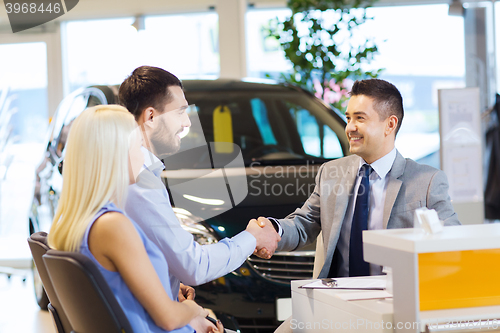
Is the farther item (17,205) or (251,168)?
(17,205)

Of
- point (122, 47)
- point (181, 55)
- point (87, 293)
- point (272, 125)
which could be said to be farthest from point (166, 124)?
point (122, 47)

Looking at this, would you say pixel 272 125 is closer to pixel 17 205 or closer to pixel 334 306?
pixel 334 306

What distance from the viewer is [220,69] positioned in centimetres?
568

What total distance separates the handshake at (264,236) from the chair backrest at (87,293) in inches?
30.8

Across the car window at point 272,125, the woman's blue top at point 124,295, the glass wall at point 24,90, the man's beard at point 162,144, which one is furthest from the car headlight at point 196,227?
the glass wall at point 24,90

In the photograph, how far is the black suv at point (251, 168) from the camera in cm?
234

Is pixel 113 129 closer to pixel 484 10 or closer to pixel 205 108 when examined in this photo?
pixel 205 108

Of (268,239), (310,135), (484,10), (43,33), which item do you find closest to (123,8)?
(43,33)

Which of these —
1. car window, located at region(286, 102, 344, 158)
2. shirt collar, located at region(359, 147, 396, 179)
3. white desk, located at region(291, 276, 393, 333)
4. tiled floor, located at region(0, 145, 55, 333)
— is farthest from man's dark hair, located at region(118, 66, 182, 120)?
tiled floor, located at region(0, 145, 55, 333)

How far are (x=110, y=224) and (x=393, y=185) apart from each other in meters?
1.06

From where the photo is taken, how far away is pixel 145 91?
1.60 m

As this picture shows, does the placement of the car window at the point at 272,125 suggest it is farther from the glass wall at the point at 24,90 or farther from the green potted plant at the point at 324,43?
the glass wall at the point at 24,90

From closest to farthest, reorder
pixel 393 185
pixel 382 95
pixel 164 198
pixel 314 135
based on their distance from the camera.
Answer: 1. pixel 164 198
2. pixel 393 185
3. pixel 382 95
4. pixel 314 135

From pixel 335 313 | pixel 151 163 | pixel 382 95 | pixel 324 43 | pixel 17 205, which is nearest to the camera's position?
pixel 335 313
